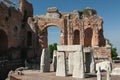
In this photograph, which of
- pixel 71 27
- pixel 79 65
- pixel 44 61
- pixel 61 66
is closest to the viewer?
pixel 79 65

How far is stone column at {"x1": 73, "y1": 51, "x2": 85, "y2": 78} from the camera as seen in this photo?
1363 cm

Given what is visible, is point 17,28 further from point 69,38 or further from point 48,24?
point 69,38

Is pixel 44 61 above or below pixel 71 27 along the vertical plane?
below

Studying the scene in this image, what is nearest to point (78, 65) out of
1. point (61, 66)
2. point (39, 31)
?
point (61, 66)

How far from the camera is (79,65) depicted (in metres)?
13.7

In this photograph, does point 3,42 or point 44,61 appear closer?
point 44,61

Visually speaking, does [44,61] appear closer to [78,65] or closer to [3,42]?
[78,65]

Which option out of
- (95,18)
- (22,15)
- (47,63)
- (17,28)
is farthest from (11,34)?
(47,63)

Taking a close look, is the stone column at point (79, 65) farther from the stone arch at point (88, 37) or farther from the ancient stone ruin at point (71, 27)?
the stone arch at point (88, 37)

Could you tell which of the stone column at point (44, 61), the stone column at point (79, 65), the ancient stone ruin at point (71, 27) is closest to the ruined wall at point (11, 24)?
the ancient stone ruin at point (71, 27)

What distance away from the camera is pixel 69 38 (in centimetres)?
3092

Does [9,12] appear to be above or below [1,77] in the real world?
above

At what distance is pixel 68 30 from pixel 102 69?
1343 cm

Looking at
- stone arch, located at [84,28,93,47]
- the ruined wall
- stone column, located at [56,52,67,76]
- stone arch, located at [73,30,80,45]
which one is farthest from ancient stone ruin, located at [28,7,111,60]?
stone column, located at [56,52,67,76]
